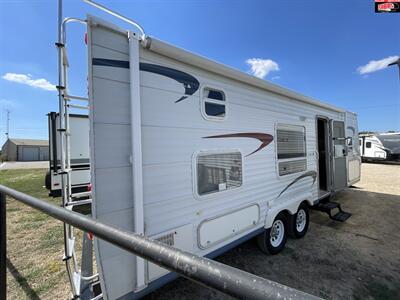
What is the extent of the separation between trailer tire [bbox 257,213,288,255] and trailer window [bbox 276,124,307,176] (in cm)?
93

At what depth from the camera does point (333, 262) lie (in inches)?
150

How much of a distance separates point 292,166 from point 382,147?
63.6ft

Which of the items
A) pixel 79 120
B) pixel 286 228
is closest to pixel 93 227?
pixel 286 228

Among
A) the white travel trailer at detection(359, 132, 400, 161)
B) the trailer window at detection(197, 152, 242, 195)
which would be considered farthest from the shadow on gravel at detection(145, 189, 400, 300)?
the white travel trailer at detection(359, 132, 400, 161)

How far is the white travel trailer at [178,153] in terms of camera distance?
1984mm

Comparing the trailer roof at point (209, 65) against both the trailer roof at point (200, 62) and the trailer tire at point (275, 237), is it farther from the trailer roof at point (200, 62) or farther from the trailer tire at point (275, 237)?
the trailer tire at point (275, 237)

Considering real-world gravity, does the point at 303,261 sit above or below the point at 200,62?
below

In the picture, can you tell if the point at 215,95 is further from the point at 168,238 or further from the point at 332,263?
the point at 332,263

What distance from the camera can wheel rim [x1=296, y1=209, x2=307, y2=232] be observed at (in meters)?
4.73

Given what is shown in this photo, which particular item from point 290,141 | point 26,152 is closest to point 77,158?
point 290,141

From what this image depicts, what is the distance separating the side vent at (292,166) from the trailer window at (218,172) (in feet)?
4.47

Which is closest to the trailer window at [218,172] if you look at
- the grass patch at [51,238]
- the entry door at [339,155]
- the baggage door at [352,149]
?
the grass patch at [51,238]

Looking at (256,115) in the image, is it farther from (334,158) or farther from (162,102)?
(334,158)

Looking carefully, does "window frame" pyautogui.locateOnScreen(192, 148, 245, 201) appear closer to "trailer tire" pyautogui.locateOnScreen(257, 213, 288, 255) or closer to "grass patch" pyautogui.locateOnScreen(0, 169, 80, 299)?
"trailer tire" pyautogui.locateOnScreen(257, 213, 288, 255)
